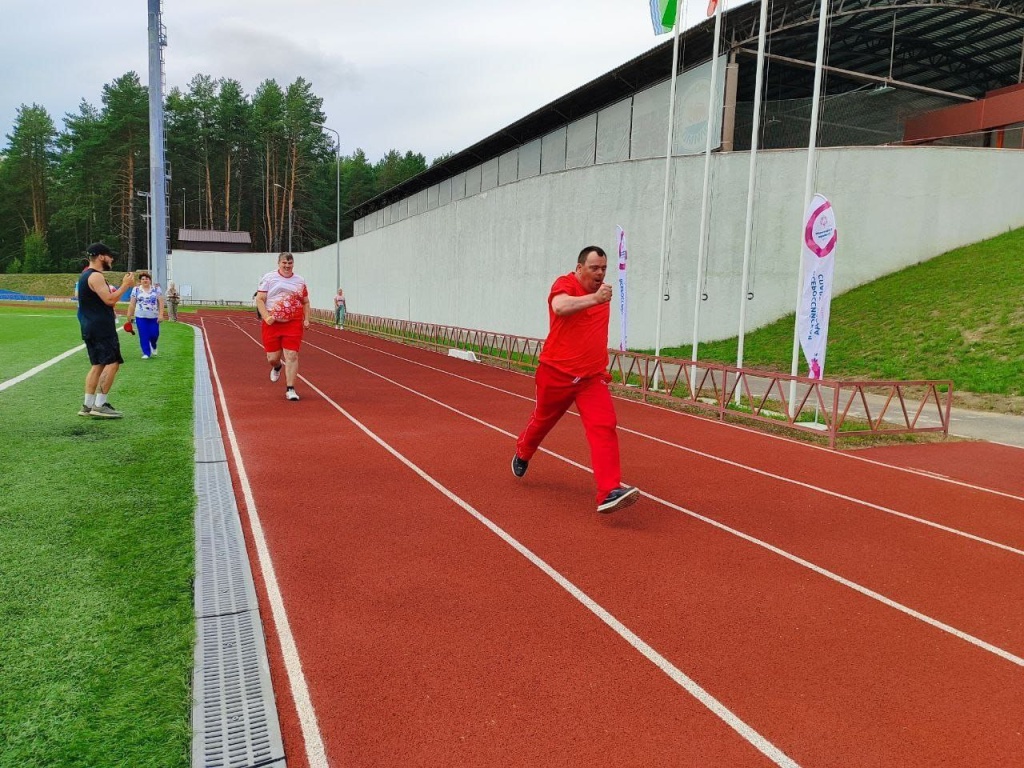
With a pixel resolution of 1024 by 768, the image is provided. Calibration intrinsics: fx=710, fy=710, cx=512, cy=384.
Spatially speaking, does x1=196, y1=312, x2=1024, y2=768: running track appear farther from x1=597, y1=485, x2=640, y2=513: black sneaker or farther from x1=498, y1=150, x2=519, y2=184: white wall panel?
x1=498, y1=150, x2=519, y2=184: white wall panel

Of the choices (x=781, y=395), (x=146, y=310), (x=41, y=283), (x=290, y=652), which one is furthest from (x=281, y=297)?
(x=41, y=283)

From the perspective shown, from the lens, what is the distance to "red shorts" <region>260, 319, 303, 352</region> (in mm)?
10789

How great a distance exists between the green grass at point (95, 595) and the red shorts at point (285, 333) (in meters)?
3.21

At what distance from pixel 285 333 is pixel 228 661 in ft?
26.9

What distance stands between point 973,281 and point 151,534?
20720 millimetres

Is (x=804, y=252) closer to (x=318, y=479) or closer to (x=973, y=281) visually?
(x=318, y=479)

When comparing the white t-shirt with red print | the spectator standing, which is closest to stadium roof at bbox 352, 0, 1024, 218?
the spectator standing

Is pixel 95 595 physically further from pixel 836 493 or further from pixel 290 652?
pixel 836 493

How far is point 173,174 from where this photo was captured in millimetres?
75438

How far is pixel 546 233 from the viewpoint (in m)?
22.8

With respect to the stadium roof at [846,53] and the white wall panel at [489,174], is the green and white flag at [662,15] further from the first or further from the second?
the white wall panel at [489,174]

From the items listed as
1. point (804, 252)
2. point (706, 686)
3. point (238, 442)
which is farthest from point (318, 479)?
point (804, 252)

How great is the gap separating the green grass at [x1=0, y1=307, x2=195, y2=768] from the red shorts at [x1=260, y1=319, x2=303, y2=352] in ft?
10.5

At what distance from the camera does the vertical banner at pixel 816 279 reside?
10.3 meters
